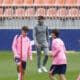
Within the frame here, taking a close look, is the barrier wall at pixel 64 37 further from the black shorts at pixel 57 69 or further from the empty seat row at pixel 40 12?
the black shorts at pixel 57 69

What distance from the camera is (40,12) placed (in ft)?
97.6

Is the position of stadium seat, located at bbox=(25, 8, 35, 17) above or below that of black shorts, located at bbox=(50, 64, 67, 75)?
below

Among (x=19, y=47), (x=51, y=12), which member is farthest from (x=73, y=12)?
(x=19, y=47)

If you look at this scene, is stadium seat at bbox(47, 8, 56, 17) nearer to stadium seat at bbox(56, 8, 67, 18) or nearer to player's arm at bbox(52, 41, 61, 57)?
stadium seat at bbox(56, 8, 67, 18)

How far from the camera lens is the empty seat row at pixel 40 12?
29464mm

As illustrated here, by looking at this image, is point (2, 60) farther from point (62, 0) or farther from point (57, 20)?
point (62, 0)

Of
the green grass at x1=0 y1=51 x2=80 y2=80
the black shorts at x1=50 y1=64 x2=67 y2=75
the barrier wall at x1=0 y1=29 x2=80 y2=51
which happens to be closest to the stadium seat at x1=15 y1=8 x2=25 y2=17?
the barrier wall at x1=0 y1=29 x2=80 y2=51

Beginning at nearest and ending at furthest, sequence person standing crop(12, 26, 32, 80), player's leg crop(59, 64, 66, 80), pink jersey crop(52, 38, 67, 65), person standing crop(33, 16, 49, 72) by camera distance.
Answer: player's leg crop(59, 64, 66, 80)
pink jersey crop(52, 38, 67, 65)
person standing crop(12, 26, 32, 80)
person standing crop(33, 16, 49, 72)

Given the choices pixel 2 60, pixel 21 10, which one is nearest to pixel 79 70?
pixel 2 60

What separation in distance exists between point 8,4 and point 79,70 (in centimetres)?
1199

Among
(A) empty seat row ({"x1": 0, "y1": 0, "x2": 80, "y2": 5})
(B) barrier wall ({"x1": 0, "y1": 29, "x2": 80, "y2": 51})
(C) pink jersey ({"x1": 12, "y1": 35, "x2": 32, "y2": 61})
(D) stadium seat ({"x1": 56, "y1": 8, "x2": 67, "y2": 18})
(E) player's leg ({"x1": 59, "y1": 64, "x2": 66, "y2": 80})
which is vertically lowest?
(B) barrier wall ({"x1": 0, "y1": 29, "x2": 80, "y2": 51})

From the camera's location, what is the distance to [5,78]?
1725 cm

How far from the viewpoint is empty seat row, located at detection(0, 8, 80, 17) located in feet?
96.7

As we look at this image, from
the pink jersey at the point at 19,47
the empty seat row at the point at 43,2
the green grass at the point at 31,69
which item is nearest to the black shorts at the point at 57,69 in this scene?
the pink jersey at the point at 19,47
